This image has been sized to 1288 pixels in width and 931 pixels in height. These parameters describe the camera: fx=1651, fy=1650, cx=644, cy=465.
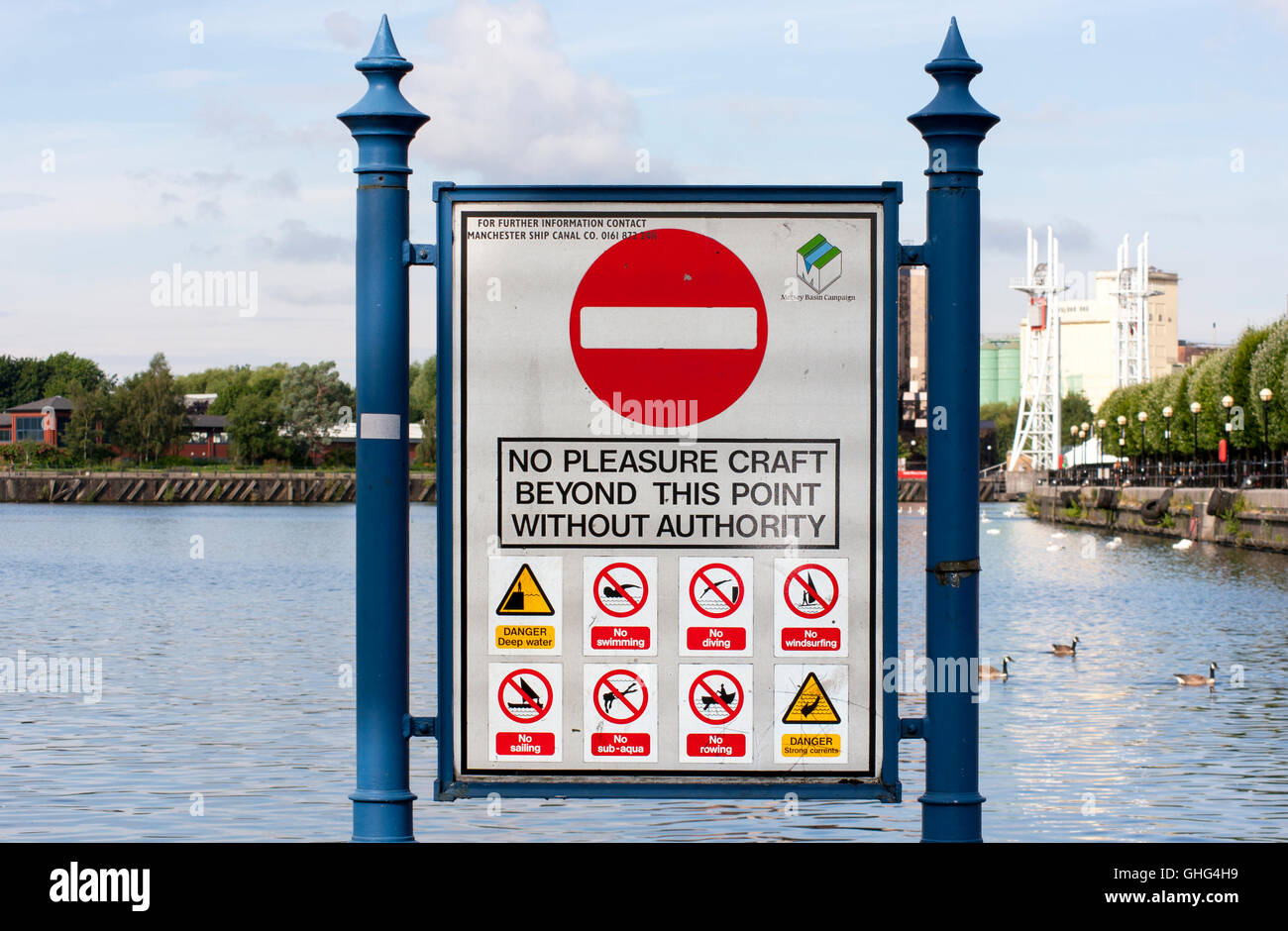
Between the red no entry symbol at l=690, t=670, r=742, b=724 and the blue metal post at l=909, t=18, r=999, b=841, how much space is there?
29.4 inches

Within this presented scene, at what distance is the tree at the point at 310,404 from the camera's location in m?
174

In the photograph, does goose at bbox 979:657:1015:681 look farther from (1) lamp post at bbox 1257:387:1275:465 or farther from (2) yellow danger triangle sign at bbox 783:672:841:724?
(1) lamp post at bbox 1257:387:1275:465

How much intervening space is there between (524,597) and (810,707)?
3.87ft

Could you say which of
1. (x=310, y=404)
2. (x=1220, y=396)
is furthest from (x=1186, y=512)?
(x=310, y=404)

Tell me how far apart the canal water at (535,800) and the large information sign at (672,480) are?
1423mm

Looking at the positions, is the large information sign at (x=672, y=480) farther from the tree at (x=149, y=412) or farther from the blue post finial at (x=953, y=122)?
the tree at (x=149, y=412)

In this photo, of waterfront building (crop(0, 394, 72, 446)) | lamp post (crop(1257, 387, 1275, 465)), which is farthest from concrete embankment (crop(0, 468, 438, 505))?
lamp post (crop(1257, 387, 1275, 465))

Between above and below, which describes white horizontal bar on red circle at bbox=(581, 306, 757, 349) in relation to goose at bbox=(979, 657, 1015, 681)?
above

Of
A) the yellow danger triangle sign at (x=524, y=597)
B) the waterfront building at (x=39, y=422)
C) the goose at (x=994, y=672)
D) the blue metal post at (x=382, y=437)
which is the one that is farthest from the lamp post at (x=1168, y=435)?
the waterfront building at (x=39, y=422)

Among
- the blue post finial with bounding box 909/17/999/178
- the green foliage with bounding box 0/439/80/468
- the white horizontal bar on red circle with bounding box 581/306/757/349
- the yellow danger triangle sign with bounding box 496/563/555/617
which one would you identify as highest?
the green foliage with bounding box 0/439/80/468

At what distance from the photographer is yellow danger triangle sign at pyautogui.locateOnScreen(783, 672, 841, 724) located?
6.34 metres

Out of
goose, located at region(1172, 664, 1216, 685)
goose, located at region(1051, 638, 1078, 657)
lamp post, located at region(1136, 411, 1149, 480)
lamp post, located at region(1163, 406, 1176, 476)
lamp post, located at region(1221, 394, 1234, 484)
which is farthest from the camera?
lamp post, located at region(1136, 411, 1149, 480)
